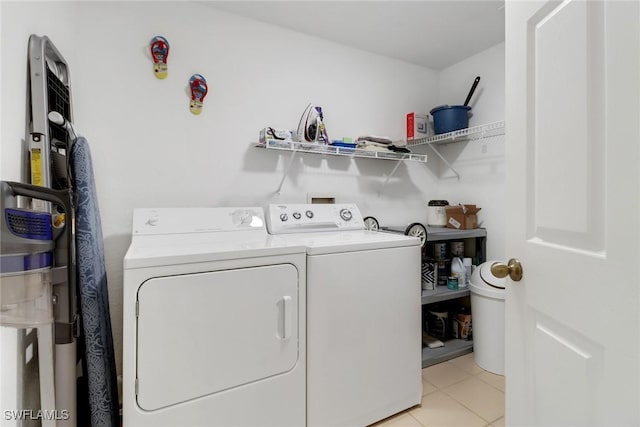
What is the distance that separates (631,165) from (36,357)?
70.2 inches

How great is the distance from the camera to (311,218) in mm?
2012

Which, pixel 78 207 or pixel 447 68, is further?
pixel 447 68

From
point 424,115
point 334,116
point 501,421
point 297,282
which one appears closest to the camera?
point 297,282

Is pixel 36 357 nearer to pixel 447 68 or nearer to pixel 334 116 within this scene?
pixel 334 116

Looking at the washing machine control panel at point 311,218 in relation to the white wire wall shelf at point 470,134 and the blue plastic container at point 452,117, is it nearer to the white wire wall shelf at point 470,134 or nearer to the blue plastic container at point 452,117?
the white wire wall shelf at point 470,134

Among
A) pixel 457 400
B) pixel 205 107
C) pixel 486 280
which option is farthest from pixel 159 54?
pixel 457 400

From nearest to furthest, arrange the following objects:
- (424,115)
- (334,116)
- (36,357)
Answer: (36,357), (334,116), (424,115)

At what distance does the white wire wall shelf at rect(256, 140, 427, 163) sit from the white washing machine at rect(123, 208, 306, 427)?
798mm

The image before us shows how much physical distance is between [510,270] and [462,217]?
5.69 feet

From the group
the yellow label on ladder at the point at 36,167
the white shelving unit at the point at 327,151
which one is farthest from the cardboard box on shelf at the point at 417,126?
the yellow label on ladder at the point at 36,167

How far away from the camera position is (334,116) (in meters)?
2.37

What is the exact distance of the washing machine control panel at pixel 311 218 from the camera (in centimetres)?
189

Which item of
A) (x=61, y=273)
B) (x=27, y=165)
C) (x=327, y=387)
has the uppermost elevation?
(x=27, y=165)

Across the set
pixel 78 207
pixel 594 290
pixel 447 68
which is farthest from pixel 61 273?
pixel 447 68
